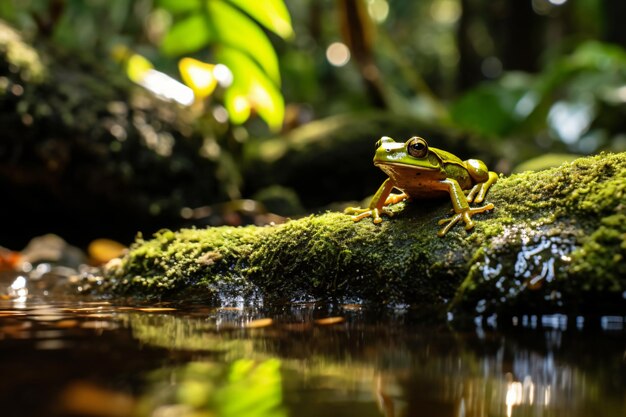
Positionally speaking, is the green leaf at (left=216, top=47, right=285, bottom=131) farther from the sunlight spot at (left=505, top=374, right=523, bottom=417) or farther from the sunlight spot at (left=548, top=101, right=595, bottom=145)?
the sunlight spot at (left=505, top=374, right=523, bottom=417)

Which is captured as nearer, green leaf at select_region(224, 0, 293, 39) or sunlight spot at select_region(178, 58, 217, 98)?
green leaf at select_region(224, 0, 293, 39)

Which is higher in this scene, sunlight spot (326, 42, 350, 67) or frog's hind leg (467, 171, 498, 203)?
sunlight spot (326, 42, 350, 67)

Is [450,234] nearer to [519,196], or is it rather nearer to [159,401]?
→ [519,196]

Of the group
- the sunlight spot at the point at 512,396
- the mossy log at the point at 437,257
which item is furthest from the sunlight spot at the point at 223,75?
the sunlight spot at the point at 512,396

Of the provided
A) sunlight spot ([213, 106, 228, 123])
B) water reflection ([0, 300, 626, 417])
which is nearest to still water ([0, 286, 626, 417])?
water reflection ([0, 300, 626, 417])

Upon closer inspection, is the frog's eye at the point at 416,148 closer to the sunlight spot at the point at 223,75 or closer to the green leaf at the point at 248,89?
the green leaf at the point at 248,89

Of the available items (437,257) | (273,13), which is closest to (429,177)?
(437,257)
